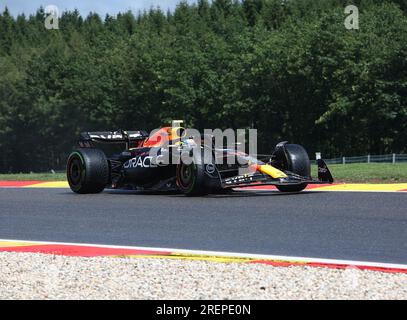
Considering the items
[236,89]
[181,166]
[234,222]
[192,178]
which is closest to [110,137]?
[181,166]

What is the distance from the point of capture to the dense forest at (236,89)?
47750mm

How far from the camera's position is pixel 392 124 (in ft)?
150

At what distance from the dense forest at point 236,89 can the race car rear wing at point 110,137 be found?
30.7 m

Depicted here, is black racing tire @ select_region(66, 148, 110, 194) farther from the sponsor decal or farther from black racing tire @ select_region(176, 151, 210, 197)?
black racing tire @ select_region(176, 151, 210, 197)

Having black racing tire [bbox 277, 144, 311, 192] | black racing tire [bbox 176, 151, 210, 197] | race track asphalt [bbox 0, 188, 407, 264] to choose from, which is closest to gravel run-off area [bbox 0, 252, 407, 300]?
race track asphalt [bbox 0, 188, 407, 264]

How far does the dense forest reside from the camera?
47.8m

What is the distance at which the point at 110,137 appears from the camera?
1576cm

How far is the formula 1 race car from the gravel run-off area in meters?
5.82

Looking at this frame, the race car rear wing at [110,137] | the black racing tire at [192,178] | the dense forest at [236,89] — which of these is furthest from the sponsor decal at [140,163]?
→ the dense forest at [236,89]

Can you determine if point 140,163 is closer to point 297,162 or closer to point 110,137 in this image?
point 110,137

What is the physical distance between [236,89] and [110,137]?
40.0 meters

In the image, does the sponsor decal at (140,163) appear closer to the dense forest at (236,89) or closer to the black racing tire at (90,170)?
the black racing tire at (90,170)
